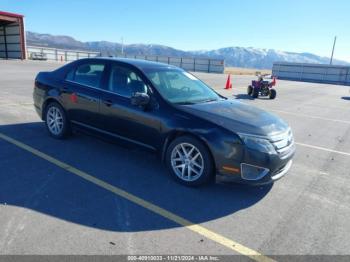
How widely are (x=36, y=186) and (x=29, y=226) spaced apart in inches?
37.3

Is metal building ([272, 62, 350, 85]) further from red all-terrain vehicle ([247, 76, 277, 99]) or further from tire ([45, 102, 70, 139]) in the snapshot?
tire ([45, 102, 70, 139])

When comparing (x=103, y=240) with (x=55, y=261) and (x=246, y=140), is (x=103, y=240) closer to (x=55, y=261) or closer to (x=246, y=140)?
(x=55, y=261)

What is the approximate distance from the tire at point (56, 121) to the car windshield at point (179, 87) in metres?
1.96

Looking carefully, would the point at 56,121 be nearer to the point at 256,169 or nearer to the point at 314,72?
the point at 256,169

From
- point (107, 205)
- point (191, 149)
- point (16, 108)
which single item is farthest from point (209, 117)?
point (16, 108)

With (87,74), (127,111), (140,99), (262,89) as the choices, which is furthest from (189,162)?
(262,89)

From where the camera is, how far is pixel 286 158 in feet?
14.0

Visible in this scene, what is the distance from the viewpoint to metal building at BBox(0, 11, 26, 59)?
33.8 m

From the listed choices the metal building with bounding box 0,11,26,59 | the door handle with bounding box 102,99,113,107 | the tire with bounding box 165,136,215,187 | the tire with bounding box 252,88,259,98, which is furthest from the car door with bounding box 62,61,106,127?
the metal building with bounding box 0,11,26,59

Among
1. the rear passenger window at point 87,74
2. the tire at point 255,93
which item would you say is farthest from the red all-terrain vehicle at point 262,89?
the rear passenger window at point 87,74

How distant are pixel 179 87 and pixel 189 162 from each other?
140 centimetres

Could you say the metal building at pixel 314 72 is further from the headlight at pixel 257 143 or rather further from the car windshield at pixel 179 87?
the headlight at pixel 257 143

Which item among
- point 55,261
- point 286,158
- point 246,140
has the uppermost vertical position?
point 246,140

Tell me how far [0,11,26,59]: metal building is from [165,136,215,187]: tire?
34.8 m
